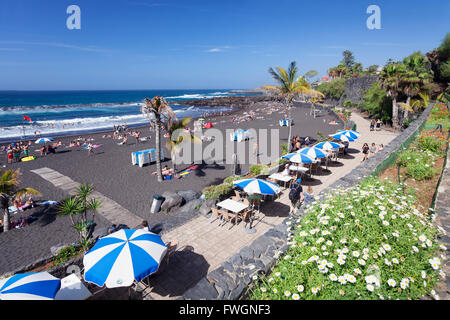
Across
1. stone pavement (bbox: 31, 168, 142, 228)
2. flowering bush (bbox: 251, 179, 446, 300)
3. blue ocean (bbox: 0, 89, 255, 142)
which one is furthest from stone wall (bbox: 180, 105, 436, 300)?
blue ocean (bbox: 0, 89, 255, 142)

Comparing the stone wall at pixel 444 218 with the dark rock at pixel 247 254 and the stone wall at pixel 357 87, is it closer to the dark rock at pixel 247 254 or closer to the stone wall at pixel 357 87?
the dark rock at pixel 247 254

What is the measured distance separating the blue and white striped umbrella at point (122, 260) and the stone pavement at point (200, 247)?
1.26 m

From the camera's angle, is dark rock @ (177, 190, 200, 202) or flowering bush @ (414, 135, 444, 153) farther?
dark rock @ (177, 190, 200, 202)

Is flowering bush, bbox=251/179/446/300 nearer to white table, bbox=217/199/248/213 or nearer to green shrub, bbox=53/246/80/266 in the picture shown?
white table, bbox=217/199/248/213

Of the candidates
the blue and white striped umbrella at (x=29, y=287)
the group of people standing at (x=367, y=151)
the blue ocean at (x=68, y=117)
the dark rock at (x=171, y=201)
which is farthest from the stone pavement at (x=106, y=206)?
the blue ocean at (x=68, y=117)

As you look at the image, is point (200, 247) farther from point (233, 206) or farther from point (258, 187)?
point (258, 187)

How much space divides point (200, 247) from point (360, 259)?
5.29m

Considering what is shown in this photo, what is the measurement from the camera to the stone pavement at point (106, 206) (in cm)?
1065

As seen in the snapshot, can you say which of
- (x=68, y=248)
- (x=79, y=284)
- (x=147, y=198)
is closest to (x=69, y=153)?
(x=147, y=198)

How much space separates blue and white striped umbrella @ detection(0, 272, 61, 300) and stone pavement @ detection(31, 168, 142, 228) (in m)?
3.41

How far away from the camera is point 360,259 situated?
3.09 meters

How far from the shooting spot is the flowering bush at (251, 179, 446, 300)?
299 cm
